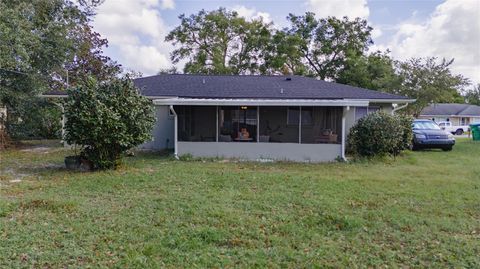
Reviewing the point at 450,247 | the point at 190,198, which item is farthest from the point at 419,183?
the point at 190,198

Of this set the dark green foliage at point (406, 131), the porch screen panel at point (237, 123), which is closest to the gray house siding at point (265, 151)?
the porch screen panel at point (237, 123)

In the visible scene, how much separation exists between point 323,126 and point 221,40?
20.1m

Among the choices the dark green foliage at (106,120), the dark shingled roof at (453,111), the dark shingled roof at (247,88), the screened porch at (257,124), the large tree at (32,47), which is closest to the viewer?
the dark green foliage at (106,120)

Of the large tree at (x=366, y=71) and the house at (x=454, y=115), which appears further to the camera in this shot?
the house at (x=454, y=115)

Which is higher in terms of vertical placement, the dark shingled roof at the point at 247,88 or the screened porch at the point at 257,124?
the dark shingled roof at the point at 247,88

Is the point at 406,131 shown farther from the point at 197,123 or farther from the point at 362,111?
the point at 197,123

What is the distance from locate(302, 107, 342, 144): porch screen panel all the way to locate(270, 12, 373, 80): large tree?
16560mm

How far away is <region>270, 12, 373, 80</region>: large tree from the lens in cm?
2829

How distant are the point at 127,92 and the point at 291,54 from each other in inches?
817

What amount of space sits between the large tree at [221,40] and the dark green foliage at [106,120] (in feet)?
67.0

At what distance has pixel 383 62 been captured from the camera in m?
27.4

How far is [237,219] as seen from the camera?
17.0ft

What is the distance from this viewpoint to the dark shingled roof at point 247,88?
14023 mm

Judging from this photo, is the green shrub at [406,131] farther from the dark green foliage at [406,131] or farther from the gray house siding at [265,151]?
the gray house siding at [265,151]
